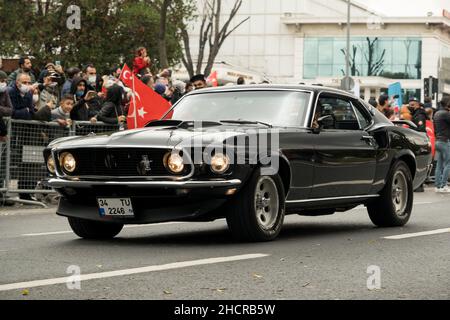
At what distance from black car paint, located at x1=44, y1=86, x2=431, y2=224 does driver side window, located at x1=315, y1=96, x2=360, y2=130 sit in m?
0.10

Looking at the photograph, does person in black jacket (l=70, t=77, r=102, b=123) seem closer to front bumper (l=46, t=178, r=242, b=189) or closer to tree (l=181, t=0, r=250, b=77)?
front bumper (l=46, t=178, r=242, b=189)

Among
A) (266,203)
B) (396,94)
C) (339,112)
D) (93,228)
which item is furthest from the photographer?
(396,94)

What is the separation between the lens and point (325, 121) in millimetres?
11445

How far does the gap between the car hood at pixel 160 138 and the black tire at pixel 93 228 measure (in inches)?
30.9

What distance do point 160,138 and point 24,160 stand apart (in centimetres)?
698

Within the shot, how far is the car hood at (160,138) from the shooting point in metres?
9.91

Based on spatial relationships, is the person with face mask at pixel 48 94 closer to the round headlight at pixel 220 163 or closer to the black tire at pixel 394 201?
the black tire at pixel 394 201

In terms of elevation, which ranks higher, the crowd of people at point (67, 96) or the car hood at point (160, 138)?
the car hood at point (160, 138)

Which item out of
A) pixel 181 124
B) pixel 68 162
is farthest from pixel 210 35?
pixel 68 162

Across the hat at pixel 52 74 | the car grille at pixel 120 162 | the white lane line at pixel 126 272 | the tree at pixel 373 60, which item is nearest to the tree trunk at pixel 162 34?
Result: the hat at pixel 52 74

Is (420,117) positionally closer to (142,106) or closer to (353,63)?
(142,106)

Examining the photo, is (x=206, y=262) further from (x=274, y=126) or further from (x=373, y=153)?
(x=373, y=153)
